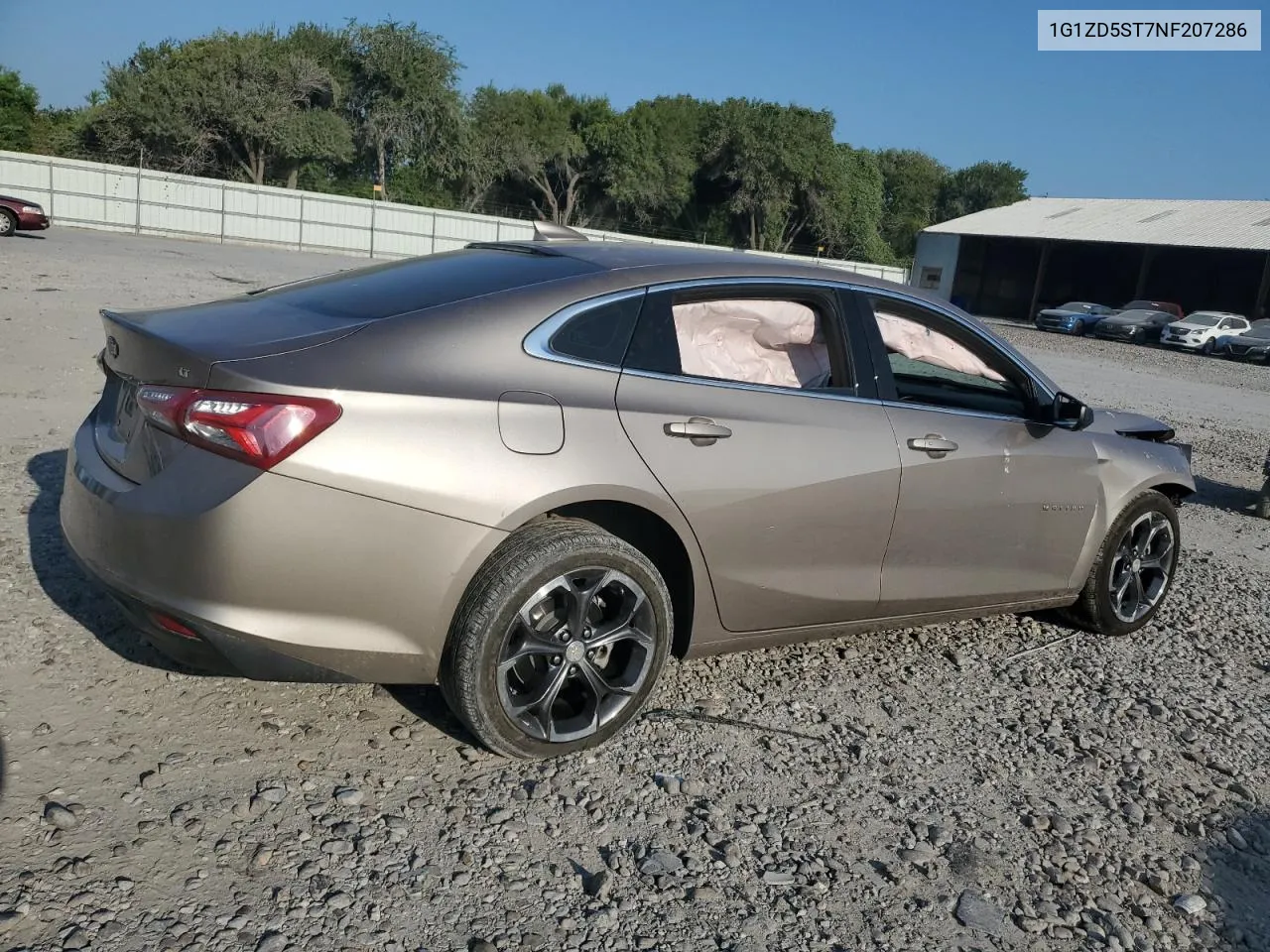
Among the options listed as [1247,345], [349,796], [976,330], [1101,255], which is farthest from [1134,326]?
[349,796]

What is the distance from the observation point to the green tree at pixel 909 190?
90562 mm

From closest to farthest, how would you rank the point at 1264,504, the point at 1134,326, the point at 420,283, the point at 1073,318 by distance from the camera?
1. the point at 420,283
2. the point at 1264,504
3. the point at 1134,326
4. the point at 1073,318

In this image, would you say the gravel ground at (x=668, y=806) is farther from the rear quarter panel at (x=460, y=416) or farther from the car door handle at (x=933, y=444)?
the car door handle at (x=933, y=444)

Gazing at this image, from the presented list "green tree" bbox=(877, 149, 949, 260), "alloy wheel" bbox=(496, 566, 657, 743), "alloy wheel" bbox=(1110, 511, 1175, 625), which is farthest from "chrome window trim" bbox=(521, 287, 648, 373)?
"green tree" bbox=(877, 149, 949, 260)

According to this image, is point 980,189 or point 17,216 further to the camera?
point 980,189

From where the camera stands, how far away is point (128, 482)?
10.3 feet

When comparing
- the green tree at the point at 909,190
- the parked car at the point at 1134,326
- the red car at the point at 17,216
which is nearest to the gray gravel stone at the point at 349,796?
Answer: the red car at the point at 17,216

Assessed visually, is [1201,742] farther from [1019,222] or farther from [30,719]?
[1019,222]

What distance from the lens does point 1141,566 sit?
16.9 ft

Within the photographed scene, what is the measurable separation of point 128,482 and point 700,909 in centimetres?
199

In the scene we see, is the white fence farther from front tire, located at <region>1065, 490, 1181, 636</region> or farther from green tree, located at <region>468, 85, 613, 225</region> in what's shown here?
front tire, located at <region>1065, 490, 1181, 636</region>

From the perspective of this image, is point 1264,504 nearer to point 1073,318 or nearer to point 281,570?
point 281,570

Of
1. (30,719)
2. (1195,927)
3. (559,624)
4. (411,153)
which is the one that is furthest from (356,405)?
(411,153)

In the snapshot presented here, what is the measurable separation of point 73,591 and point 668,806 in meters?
2.59
